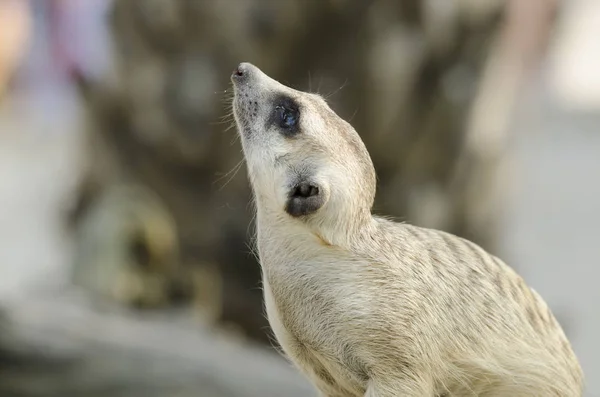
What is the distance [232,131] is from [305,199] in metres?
3.50

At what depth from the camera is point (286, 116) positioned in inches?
64.9

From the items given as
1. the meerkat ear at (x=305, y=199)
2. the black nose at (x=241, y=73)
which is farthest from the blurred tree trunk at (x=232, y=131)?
the meerkat ear at (x=305, y=199)

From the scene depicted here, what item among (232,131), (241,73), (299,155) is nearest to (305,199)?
(299,155)

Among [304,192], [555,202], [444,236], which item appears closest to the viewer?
[304,192]

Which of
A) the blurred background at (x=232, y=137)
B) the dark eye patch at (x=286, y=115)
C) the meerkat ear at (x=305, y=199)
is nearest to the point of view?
the meerkat ear at (x=305, y=199)

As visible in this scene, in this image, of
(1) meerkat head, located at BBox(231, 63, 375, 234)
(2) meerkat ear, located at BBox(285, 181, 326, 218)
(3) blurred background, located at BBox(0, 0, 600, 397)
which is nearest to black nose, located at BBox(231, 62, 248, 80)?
(1) meerkat head, located at BBox(231, 63, 375, 234)

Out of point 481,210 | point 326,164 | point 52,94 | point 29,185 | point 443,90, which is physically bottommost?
point 326,164

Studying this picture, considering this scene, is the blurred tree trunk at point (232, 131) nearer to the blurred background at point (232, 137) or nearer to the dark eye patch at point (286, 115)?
the blurred background at point (232, 137)

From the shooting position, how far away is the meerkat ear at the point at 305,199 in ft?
5.02

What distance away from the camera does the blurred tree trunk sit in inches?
194

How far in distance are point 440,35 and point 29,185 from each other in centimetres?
571

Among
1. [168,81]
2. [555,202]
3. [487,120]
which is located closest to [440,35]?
[487,120]

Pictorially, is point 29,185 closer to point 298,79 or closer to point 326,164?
point 298,79

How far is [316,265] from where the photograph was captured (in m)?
1.60
